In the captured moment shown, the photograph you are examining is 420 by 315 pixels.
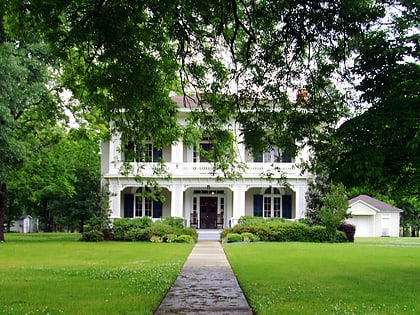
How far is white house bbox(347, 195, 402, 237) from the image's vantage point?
47.2m

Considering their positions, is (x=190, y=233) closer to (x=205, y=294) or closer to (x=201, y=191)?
(x=201, y=191)

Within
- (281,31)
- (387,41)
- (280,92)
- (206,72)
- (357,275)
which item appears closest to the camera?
(281,31)

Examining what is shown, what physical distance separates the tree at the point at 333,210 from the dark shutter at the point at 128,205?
12361 millimetres

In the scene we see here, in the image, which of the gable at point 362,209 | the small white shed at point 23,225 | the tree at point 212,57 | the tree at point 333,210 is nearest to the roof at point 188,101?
the tree at point 212,57

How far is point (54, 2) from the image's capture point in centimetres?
810

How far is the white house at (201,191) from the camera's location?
1339 inches

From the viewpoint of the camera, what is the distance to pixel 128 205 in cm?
3566

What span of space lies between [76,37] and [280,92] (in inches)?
156

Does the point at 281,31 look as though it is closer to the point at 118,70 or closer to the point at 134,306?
the point at 118,70

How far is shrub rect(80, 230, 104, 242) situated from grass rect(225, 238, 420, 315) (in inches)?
521

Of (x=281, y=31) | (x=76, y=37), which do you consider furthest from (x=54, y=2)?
(x=281, y=31)

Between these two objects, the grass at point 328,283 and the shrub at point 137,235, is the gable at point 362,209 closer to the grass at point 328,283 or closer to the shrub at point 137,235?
the shrub at point 137,235

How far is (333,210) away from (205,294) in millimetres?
20924

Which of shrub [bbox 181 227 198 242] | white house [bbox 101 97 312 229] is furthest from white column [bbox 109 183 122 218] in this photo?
shrub [bbox 181 227 198 242]
